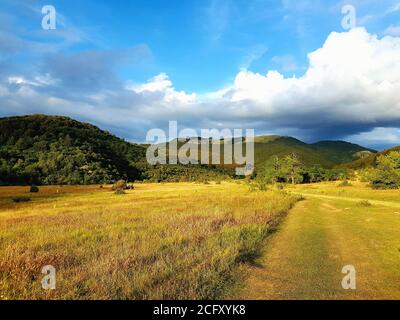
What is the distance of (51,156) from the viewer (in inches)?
3597

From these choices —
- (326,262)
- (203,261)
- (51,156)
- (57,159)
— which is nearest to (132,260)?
(203,261)

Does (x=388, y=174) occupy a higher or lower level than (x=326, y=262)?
higher

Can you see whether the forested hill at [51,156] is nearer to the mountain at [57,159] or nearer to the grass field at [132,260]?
the mountain at [57,159]

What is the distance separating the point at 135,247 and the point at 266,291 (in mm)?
5683

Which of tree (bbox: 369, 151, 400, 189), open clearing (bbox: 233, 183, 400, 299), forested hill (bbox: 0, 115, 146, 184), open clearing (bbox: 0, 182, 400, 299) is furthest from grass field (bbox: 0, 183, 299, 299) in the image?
forested hill (bbox: 0, 115, 146, 184)

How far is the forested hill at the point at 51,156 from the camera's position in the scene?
82188mm

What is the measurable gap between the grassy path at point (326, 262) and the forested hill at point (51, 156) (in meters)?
80.9

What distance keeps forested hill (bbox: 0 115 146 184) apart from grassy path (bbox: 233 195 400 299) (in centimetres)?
8093

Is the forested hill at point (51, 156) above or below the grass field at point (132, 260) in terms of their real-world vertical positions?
above

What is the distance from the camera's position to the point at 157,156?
163875 mm

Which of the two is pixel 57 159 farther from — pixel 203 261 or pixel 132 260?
pixel 203 261

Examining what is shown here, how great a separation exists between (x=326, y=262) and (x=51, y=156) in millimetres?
96728

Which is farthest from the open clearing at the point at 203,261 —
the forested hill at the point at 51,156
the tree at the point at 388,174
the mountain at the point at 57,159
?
the mountain at the point at 57,159
